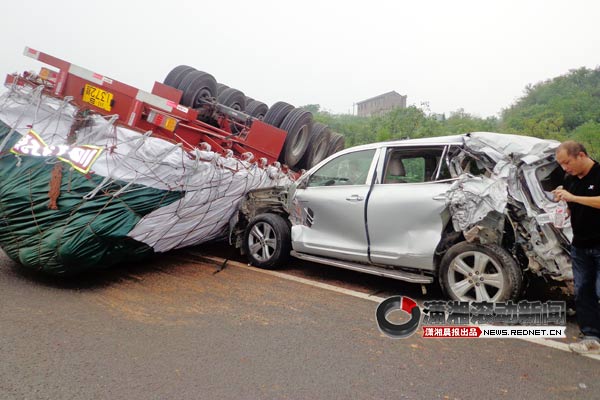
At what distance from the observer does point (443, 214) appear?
4.25m

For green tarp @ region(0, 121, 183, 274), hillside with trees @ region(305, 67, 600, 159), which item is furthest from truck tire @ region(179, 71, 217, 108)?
hillside with trees @ region(305, 67, 600, 159)

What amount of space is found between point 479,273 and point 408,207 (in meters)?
0.89

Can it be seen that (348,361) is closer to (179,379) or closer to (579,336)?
(179,379)

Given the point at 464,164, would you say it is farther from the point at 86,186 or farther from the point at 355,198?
the point at 86,186

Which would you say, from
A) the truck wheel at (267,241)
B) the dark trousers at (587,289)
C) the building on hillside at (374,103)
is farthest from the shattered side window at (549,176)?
the building on hillside at (374,103)

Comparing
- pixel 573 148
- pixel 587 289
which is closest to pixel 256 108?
pixel 573 148

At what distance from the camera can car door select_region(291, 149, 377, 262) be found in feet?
15.9

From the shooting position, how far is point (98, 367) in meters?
2.99

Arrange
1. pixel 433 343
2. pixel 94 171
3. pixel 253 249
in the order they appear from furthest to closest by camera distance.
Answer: pixel 253 249 → pixel 94 171 → pixel 433 343

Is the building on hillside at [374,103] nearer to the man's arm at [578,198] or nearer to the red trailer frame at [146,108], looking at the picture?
the red trailer frame at [146,108]

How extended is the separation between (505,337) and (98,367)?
3116mm

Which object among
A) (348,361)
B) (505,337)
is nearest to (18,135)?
(348,361)

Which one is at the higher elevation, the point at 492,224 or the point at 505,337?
the point at 492,224

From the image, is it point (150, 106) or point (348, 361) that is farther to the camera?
point (150, 106)
